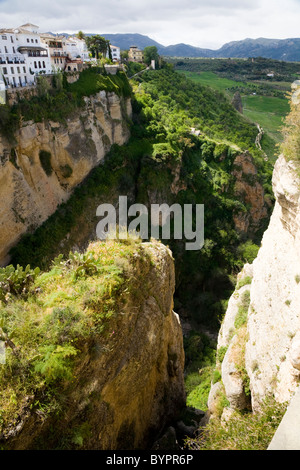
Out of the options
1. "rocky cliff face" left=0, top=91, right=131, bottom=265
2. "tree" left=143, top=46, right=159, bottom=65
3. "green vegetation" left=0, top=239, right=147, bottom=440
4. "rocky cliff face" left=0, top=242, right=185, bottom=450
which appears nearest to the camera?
"green vegetation" left=0, top=239, right=147, bottom=440

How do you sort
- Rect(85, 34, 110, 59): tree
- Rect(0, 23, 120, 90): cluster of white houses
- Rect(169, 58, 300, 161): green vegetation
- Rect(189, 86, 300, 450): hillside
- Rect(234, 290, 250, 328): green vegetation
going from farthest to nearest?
Rect(169, 58, 300, 161): green vegetation
Rect(85, 34, 110, 59): tree
Rect(0, 23, 120, 90): cluster of white houses
Rect(234, 290, 250, 328): green vegetation
Rect(189, 86, 300, 450): hillside

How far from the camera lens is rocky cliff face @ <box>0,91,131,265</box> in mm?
24281

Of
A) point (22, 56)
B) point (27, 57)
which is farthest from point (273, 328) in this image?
point (27, 57)

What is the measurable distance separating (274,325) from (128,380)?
6.57 m

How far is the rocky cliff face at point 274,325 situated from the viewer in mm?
11195

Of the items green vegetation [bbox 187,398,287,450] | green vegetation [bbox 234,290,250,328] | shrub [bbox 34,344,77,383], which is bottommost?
green vegetation [bbox 234,290,250,328]

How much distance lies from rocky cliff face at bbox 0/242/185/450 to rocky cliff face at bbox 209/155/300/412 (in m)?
3.24

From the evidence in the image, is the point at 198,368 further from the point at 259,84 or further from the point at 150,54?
the point at 259,84

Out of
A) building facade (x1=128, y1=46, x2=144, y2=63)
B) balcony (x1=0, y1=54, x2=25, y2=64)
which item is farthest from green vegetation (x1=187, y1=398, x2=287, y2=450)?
building facade (x1=128, y1=46, x2=144, y2=63)

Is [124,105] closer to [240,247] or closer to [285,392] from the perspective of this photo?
[240,247]

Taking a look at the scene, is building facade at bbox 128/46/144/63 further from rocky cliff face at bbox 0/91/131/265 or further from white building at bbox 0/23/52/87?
white building at bbox 0/23/52/87

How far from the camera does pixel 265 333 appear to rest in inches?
517

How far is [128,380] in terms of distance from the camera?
1036cm

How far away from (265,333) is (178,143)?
32931mm
